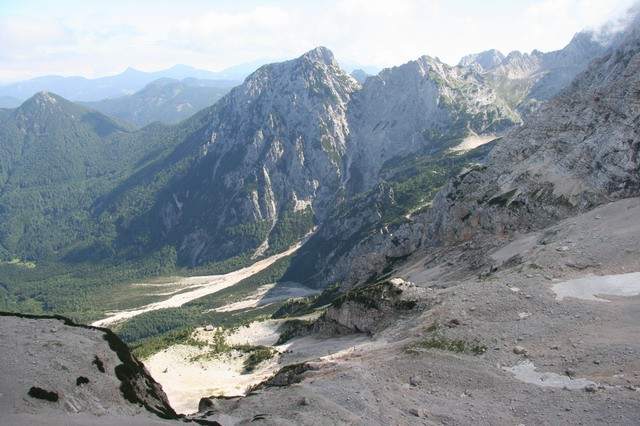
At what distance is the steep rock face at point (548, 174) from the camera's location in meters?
80.3

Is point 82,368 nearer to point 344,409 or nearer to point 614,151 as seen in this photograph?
point 344,409

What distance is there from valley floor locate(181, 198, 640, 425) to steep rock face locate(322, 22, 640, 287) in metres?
17.7

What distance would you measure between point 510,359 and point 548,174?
5929 centimetres

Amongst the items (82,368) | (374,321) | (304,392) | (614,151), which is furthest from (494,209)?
(82,368)

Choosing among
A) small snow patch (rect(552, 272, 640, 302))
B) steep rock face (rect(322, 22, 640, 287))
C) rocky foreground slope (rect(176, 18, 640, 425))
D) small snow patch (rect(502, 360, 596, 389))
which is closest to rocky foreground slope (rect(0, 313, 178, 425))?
rocky foreground slope (rect(176, 18, 640, 425))

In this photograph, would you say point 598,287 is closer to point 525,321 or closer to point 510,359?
point 525,321

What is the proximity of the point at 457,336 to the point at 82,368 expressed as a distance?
1464 inches

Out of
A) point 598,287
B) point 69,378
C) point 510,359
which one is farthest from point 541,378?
Answer: point 69,378

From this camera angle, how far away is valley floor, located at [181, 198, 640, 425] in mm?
36000

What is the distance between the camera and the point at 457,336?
4916 cm

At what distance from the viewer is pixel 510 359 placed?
42.9m

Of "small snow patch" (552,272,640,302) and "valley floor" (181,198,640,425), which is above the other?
"small snow patch" (552,272,640,302)

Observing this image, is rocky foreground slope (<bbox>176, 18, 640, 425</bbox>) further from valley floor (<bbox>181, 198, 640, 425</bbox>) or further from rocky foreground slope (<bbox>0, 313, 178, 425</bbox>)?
rocky foreground slope (<bbox>0, 313, 178, 425</bbox>)

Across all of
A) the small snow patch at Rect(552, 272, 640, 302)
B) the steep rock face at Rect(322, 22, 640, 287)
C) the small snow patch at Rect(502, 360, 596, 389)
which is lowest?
the small snow patch at Rect(502, 360, 596, 389)
